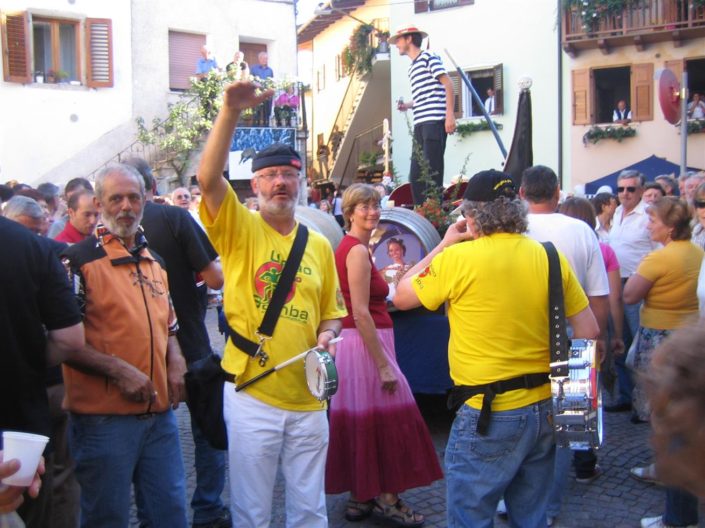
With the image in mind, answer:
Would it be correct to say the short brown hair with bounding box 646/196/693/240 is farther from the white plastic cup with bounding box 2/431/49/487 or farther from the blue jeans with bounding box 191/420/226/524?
the white plastic cup with bounding box 2/431/49/487

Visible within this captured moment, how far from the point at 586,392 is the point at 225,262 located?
61.8 inches

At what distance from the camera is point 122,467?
3.18m

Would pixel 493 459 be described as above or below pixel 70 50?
below

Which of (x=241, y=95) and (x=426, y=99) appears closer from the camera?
(x=241, y=95)

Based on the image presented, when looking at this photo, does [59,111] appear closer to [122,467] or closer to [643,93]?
[643,93]

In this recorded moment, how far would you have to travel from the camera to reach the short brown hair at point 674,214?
16.2 ft

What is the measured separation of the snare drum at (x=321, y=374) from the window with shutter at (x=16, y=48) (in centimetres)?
1684

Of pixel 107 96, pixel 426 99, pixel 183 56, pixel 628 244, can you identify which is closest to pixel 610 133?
pixel 183 56

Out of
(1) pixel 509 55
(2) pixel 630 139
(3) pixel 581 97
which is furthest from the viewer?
(1) pixel 509 55

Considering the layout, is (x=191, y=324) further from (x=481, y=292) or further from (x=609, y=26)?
(x=609, y=26)

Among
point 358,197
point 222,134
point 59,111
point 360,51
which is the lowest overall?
point 358,197

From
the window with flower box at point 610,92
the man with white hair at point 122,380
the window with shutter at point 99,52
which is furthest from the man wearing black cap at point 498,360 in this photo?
the window with flower box at point 610,92

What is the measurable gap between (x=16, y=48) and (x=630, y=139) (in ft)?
50.3

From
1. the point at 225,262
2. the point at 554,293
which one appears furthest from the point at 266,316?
the point at 554,293
